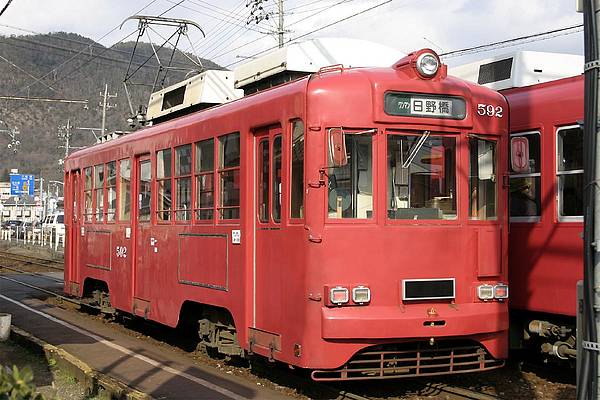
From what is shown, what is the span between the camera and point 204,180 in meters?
9.14

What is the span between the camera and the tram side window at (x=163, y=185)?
10.2m

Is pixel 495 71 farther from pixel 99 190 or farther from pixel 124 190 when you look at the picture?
pixel 99 190

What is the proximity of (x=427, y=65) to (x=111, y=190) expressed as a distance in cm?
653

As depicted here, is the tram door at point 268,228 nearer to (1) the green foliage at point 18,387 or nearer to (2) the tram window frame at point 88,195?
(1) the green foliage at point 18,387

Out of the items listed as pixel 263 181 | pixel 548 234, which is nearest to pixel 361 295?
pixel 263 181

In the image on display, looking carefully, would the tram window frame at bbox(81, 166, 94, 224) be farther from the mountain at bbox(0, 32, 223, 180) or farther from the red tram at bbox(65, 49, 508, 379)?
the mountain at bbox(0, 32, 223, 180)

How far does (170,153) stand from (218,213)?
1745mm

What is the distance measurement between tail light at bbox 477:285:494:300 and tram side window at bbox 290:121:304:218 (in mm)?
1804

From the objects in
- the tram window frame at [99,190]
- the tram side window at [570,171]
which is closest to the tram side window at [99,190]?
the tram window frame at [99,190]

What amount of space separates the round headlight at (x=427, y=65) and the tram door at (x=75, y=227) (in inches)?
336

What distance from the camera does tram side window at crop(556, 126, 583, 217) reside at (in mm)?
8086

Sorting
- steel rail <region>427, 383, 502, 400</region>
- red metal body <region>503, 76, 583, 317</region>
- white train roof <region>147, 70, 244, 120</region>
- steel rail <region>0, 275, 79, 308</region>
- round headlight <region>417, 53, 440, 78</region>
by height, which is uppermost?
white train roof <region>147, 70, 244, 120</region>

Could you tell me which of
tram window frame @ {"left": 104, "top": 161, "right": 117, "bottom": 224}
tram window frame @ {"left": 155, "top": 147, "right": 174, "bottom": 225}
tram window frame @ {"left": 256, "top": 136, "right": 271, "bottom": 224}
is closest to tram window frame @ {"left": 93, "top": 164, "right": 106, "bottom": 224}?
tram window frame @ {"left": 104, "top": 161, "right": 117, "bottom": 224}

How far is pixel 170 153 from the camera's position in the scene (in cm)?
1013
